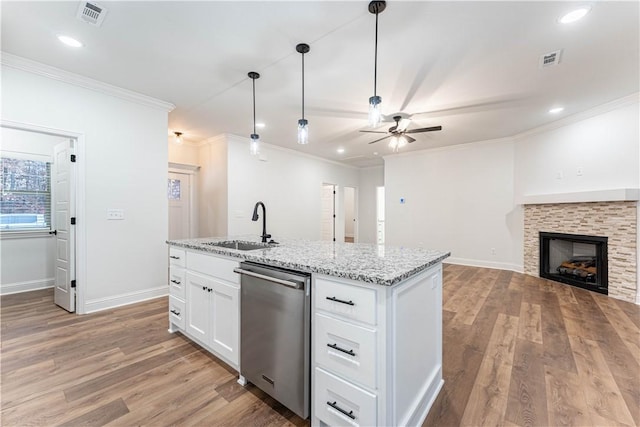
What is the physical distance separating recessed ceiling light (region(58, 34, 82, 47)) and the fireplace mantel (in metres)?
6.28

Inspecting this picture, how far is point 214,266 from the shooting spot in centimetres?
209

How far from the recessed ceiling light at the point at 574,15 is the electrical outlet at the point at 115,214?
185 inches

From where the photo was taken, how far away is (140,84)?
322cm

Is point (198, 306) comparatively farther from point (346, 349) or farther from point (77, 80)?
point (77, 80)

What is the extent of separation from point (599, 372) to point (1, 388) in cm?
412

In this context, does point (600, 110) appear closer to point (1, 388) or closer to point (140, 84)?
point (140, 84)

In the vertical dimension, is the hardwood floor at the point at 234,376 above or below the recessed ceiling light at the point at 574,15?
below

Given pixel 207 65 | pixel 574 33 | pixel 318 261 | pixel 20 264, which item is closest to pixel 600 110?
pixel 574 33

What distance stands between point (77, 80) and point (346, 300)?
3765 millimetres

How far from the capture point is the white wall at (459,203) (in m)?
5.44

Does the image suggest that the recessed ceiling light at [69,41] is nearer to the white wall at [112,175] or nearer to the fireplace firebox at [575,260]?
the white wall at [112,175]

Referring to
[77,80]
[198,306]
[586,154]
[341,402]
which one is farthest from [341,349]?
[586,154]

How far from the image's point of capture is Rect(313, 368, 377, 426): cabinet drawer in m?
1.26

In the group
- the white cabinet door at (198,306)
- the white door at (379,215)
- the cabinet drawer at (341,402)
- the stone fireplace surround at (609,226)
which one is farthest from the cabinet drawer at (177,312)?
the white door at (379,215)
